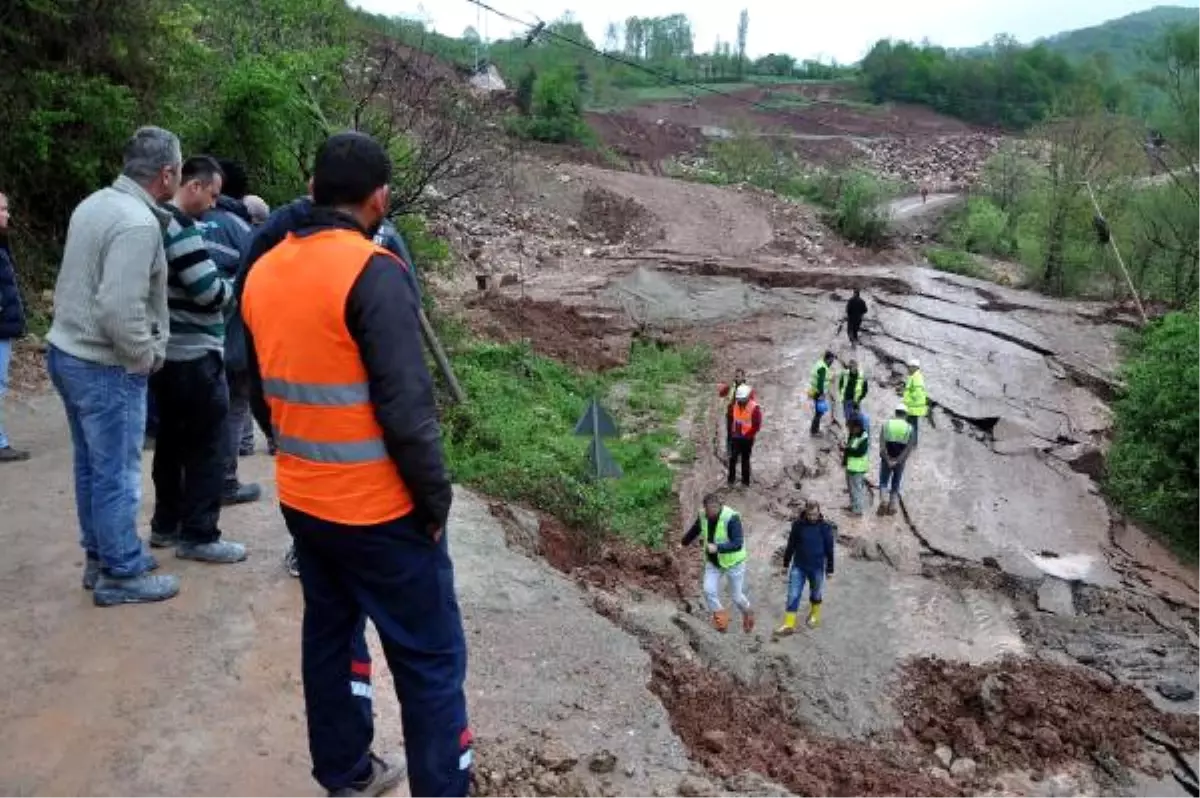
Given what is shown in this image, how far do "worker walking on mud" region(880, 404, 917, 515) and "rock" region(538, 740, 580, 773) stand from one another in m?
8.96

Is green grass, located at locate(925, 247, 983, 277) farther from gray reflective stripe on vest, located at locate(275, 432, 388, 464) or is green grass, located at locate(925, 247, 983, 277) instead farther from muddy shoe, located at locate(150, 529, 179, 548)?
gray reflective stripe on vest, located at locate(275, 432, 388, 464)

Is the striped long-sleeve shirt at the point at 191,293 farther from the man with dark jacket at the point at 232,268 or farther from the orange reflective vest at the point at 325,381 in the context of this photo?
the orange reflective vest at the point at 325,381

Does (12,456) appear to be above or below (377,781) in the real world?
below

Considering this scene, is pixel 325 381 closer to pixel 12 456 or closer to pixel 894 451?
pixel 12 456

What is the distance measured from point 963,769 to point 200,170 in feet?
20.9

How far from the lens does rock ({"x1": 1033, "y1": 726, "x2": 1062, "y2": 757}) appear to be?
7395mm

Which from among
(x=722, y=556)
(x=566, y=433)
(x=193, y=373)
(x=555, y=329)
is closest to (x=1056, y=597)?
(x=722, y=556)

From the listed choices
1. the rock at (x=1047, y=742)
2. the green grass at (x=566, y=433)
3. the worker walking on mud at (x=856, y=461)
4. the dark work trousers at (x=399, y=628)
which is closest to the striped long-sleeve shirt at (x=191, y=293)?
the dark work trousers at (x=399, y=628)

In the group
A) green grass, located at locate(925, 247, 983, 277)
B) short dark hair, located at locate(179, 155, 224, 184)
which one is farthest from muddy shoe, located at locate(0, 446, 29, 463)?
green grass, located at locate(925, 247, 983, 277)

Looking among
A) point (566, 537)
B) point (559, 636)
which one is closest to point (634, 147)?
point (566, 537)

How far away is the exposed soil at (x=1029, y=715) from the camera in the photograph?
7438mm

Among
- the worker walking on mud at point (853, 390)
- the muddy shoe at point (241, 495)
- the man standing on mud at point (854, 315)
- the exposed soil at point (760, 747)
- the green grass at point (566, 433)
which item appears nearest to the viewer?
the exposed soil at point (760, 747)

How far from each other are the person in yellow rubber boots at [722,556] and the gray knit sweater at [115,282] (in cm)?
576

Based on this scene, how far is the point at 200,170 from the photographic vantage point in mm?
4516
